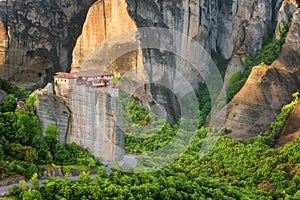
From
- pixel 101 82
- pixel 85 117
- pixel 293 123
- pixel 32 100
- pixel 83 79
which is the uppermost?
pixel 83 79

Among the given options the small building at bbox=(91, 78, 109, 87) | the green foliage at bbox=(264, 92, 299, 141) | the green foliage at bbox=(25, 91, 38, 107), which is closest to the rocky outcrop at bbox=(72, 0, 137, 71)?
the small building at bbox=(91, 78, 109, 87)

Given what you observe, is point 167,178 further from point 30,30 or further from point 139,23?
point 30,30

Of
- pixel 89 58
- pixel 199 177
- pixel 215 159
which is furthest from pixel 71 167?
pixel 89 58

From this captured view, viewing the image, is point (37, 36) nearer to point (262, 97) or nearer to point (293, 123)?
point (262, 97)

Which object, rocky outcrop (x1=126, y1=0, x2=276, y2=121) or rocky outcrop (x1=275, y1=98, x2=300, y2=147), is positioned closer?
rocky outcrop (x1=275, y1=98, x2=300, y2=147)

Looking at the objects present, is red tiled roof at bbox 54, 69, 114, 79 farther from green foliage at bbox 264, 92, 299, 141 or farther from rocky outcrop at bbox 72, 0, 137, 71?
green foliage at bbox 264, 92, 299, 141

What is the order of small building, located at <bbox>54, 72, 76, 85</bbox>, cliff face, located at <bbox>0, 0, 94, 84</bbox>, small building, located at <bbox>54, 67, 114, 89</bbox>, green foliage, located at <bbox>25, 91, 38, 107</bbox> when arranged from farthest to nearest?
1. cliff face, located at <bbox>0, 0, 94, 84</bbox>
2. small building, located at <bbox>54, 67, 114, 89</bbox>
3. small building, located at <bbox>54, 72, 76, 85</bbox>
4. green foliage, located at <bbox>25, 91, 38, 107</bbox>

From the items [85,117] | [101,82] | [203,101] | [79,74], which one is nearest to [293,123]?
[203,101]
